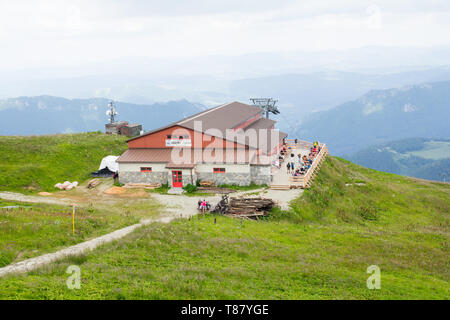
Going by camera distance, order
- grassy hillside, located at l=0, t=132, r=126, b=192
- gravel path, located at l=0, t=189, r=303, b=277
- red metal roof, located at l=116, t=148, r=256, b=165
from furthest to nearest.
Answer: red metal roof, located at l=116, t=148, r=256, b=165, grassy hillside, located at l=0, t=132, r=126, b=192, gravel path, located at l=0, t=189, r=303, b=277

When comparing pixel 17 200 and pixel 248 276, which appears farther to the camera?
pixel 17 200

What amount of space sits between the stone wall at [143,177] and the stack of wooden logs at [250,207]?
1268 cm

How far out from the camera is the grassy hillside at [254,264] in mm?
13961

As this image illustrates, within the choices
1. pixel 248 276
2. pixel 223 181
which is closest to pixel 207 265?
pixel 248 276

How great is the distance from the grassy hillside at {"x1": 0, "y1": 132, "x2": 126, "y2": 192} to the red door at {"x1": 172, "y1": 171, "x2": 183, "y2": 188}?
1344 cm

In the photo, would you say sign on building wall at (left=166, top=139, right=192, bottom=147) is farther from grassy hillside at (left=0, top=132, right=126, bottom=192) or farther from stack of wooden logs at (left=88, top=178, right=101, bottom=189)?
grassy hillside at (left=0, top=132, right=126, bottom=192)

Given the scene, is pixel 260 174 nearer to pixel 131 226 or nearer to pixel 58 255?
pixel 131 226

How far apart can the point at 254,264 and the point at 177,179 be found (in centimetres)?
2481

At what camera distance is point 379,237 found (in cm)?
2683

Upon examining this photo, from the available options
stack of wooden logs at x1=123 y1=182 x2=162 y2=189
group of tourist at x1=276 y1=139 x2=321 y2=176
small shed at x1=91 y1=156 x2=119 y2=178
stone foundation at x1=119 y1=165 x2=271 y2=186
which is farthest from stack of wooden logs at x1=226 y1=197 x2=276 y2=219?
small shed at x1=91 y1=156 x2=119 y2=178

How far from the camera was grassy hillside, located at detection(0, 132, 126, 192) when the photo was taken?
4169 centimetres

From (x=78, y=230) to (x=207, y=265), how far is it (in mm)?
11579
